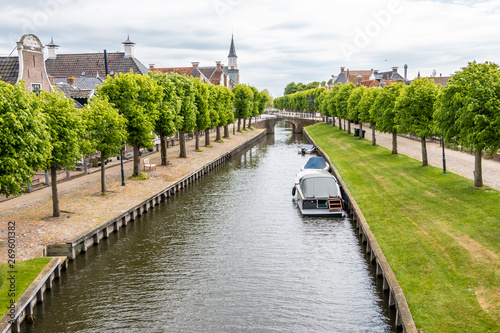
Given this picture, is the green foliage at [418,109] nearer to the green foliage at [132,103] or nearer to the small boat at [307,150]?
the green foliage at [132,103]

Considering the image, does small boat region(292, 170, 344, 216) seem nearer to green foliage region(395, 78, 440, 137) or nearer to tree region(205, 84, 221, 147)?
green foliage region(395, 78, 440, 137)

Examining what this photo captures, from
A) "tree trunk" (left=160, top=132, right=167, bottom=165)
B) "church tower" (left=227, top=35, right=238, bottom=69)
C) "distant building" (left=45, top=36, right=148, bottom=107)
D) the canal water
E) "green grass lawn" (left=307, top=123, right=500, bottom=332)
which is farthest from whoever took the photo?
"church tower" (left=227, top=35, right=238, bottom=69)

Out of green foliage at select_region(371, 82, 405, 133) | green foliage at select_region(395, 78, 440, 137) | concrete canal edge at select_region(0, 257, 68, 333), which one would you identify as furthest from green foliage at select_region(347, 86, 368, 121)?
concrete canal edge at select_region(0, 257, 68, 333)

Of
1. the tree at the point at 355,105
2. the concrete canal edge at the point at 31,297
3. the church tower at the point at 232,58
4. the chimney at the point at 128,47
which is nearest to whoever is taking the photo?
the concrete canal edge at the point at 31,297

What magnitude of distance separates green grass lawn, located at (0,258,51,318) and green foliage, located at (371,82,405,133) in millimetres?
40858

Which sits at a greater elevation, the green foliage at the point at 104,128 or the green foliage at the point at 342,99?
the green foliage at the point at 342,99

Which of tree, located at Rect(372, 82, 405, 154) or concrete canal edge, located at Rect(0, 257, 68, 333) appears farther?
tree, located at Rect(372, 82, 405, 154)

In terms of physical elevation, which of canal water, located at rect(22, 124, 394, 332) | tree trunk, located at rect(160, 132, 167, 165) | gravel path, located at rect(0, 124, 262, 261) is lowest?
canal water, located at rect(22, 124, 394, 332)

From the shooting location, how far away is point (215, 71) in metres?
142

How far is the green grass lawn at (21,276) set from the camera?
59.3 feet

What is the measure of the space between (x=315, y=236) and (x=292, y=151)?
53.4 m

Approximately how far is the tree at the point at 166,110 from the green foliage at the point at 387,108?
2575 cm

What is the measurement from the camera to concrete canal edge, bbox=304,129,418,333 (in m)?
16.9

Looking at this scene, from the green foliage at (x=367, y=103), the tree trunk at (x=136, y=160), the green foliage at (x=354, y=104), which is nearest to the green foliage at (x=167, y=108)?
the tree trunk at (x=136, y=160)
